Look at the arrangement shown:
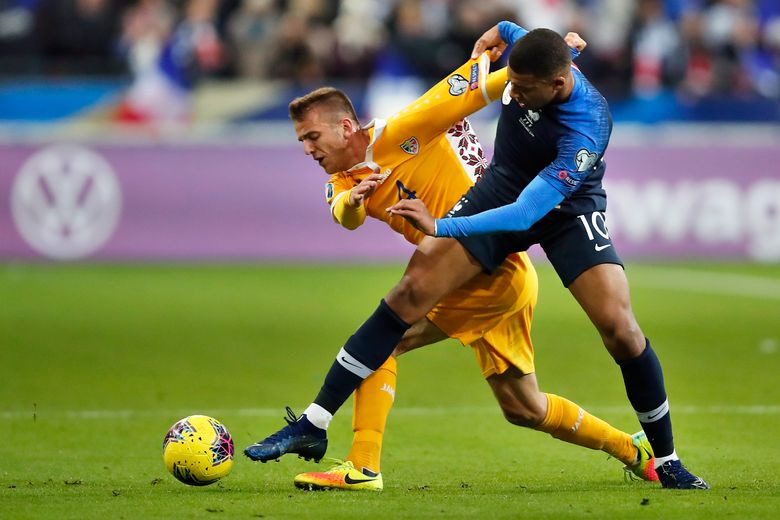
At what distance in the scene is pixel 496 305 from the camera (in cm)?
668

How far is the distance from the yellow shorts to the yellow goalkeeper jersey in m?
0.40

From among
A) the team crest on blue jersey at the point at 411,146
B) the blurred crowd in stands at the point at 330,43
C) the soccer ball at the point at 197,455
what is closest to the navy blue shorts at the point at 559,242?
the team crest on blue jersey at the point at 411,146

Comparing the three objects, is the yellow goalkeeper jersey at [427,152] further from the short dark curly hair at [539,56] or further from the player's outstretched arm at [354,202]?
the short dark curly hair at [539,56]

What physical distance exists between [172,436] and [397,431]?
2212 millimetres

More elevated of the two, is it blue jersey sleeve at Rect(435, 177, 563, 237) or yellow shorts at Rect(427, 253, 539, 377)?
blue jersey sleeve at Rect(435, 177, 563, 237)

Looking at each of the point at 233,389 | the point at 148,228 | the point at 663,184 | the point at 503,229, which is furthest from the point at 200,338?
the point at 663,184

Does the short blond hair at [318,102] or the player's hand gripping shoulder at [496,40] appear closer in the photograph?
the short blond hair at [318,102]

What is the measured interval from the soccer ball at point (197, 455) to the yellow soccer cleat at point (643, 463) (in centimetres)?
205

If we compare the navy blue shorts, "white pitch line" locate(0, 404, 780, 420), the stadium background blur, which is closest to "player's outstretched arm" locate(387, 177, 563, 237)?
the navy blue shorts

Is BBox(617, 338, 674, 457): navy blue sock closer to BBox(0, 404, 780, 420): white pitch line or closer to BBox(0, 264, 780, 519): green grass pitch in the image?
BBox(0, 264, 780, 519): green grass pitch

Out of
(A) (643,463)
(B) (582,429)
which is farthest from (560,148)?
(A) (643,463)

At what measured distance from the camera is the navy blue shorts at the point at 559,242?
20.9 ft

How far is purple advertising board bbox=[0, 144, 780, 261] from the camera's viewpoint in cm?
1697

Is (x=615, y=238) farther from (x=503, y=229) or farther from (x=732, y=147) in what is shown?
(x=503, y=229)
